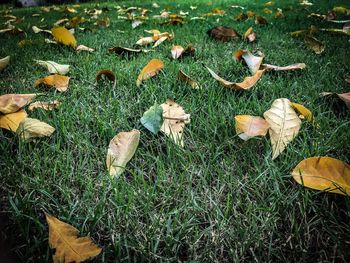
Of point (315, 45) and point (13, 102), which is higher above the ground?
point (13, 102)

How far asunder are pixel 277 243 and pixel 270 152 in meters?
0.33

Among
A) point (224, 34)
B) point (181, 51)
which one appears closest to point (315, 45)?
point (224, 34)

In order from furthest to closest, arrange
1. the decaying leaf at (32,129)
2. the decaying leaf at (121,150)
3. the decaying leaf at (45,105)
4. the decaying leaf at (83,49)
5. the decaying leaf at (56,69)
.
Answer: the decaying leaf at (83,49)
the decaying leaf at (56,69)
the decaying leaf at (45,105)
the decaying leaf at (32,129)
the decaying leaf at (121,150)

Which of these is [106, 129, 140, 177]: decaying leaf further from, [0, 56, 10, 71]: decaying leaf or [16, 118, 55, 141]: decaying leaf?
[0, 56, 10, 71]: decaying leaf

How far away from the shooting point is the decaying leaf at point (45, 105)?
126cm

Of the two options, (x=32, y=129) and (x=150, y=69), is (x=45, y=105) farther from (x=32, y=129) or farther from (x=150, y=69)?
(x=150, y=69)

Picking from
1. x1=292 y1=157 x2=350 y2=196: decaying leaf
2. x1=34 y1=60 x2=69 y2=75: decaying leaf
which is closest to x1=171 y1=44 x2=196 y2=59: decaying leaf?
x1=34 y1=60 x2=69 y2=75: decaying leaf

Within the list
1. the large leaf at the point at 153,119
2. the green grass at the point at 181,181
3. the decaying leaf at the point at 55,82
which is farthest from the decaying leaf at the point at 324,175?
the decaying leaf at the point at 55,82

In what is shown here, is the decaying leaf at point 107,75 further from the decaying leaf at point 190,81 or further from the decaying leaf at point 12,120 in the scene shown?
the decaying leaf at point 12,120

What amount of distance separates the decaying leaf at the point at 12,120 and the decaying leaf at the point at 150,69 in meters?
0.58

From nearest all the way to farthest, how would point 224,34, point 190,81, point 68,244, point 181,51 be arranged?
1. point 68,244
2. point 190,81
3. point 181,51
4. point 224,34

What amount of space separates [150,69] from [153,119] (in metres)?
0.51

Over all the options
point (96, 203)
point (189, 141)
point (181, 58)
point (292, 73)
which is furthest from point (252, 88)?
point (96, 203)

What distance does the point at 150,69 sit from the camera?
1.56 meters
